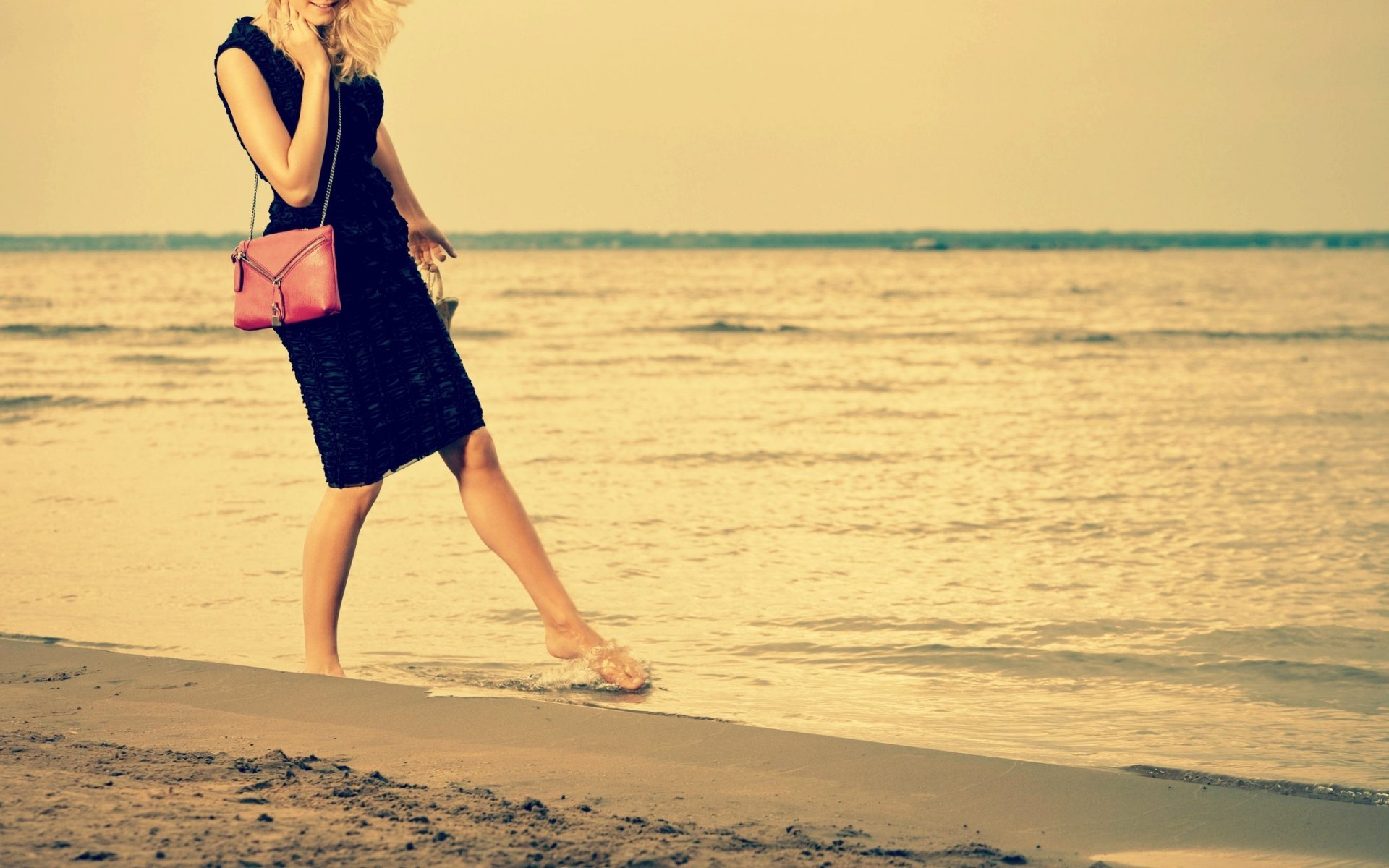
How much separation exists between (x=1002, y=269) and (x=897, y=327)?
146 ft

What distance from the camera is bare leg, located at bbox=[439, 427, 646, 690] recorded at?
12.5ft

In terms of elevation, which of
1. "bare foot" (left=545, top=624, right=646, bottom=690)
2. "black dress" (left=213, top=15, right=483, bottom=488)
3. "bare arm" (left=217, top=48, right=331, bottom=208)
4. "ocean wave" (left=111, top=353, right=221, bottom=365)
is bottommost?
"ocean wave" (left=111, top=353, right=221, bottom=365)

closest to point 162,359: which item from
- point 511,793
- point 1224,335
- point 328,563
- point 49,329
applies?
point 49,329

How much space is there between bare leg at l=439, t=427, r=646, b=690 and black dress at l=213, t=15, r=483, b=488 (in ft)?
0.39

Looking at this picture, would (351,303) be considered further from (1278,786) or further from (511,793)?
(1278,786)

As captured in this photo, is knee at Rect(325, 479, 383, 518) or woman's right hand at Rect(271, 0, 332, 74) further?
knee at Rect(325, 479, 383, 518)

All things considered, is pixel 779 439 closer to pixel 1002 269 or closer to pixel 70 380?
pixel 70 380

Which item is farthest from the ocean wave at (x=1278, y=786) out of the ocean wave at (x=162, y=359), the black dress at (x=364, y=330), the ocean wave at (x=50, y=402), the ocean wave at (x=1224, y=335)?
the ocean wave at (x=1224, y=335)

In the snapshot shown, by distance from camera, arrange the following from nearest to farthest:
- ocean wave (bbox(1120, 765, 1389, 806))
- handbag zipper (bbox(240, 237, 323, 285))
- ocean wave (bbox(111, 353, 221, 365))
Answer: ocean wave (bbox(1120, 765, 1389, 806)), handbag zipper (bbox(240, 237, 323, 285)), ocean wave (bbox(111, 353, 221, 365))

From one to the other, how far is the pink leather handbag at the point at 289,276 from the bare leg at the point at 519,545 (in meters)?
0.59

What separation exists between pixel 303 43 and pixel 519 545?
4.87 ft

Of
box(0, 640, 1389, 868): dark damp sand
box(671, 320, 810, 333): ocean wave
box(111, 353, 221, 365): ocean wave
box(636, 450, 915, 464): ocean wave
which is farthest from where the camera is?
box(671, 320, 810, 333): ocean wave

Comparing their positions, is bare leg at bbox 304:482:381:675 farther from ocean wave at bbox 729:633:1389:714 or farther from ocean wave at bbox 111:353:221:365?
ocean wave at bbox 111:353:221:365

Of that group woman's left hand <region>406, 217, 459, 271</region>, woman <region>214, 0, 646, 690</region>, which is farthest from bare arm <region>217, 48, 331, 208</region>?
woman's left hand <region>406, 217, 459, 271</region>
